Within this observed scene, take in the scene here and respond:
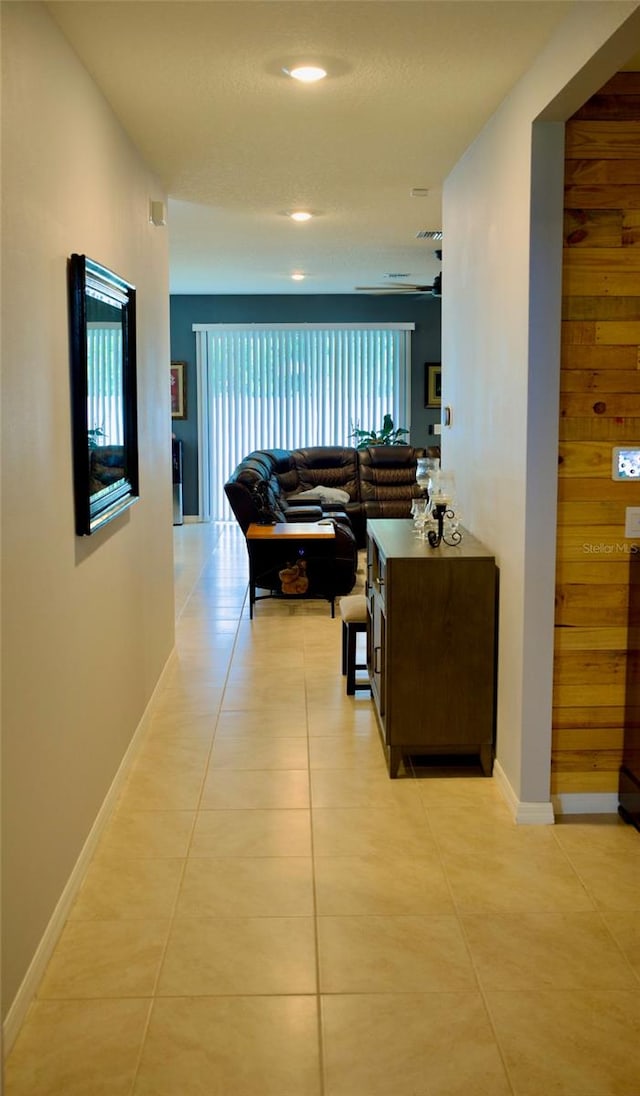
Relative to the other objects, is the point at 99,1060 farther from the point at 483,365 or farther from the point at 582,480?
the point at 483,365

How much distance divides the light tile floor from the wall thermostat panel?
3.97ft

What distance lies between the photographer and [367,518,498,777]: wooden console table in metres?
4.05

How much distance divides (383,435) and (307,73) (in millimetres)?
8116

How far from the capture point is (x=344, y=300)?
12070mm

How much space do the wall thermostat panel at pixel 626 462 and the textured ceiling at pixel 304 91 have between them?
1.31 metres

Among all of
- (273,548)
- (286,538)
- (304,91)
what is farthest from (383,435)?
(304,91)

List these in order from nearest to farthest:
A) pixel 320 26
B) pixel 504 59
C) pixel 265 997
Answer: pixel 265 997, pixel 320 26, pixel 504 59

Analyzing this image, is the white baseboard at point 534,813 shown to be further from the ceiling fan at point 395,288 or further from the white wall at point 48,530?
the ceiling fan at point 395,288

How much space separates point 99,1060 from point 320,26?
112 inches

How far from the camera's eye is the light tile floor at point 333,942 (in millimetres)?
2330

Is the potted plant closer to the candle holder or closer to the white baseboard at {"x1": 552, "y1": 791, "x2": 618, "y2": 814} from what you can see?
the candle holder

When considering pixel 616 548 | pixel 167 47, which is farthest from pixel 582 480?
pixel 167 47

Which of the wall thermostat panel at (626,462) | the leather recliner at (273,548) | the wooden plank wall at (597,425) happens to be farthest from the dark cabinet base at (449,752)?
the leather recliner at (273,548)

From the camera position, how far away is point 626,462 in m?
3.62
